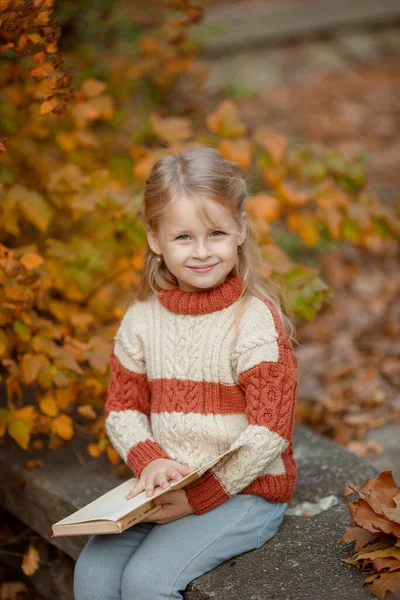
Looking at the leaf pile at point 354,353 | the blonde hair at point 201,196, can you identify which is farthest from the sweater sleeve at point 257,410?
the leaf pile at point 354,353

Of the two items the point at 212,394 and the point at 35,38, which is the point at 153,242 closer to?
the point at 212,394

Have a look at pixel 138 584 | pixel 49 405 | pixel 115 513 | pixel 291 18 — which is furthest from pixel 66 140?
pixel 291 18

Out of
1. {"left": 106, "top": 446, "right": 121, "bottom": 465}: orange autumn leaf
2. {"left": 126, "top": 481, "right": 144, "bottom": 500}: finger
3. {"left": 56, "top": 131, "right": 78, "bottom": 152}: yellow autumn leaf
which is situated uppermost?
{"left": 56, "top": 131, "right": 78, "bottom": 152}: yellow autumn leaf

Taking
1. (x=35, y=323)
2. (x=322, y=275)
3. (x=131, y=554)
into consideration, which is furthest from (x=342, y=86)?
(x=131, y=554)

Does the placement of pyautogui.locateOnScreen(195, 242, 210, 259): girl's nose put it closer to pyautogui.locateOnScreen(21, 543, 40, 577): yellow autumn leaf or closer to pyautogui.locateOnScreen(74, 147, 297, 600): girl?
pyautogui.locateOnScreen(74, 147, 297, 600): girl

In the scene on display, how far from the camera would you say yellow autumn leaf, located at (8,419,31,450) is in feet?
8.66

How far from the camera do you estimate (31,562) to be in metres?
2.65

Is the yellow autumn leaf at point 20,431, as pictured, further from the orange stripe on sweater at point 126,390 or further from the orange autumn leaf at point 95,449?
the orange stripe on sweater at point 126,390

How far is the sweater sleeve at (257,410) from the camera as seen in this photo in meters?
2.13

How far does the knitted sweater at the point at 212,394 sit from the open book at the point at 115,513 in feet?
0.32

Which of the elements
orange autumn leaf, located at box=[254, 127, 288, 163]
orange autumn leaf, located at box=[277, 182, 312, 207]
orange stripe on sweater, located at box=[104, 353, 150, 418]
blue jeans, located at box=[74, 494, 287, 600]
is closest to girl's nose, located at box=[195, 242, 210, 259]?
orange stripe on sweater, located at box=[104, 353, 150, 418]

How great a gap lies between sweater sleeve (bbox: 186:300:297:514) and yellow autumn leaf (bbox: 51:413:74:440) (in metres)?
Result: 0.69

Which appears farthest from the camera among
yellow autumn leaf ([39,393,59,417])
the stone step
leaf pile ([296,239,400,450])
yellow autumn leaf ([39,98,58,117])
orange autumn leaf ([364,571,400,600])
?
the stone step

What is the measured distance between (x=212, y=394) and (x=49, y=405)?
762 mm
